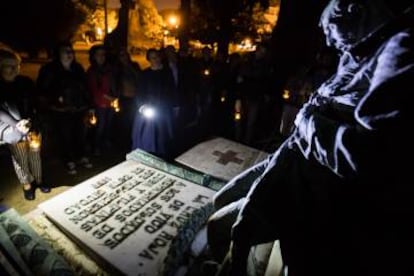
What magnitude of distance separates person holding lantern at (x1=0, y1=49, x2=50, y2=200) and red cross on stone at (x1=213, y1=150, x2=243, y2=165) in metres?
2.58

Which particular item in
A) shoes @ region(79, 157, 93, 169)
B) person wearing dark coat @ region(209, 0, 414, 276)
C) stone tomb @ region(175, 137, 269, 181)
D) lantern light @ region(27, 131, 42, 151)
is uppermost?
person wearing dark coat @ region(209, 0, 414, 276)

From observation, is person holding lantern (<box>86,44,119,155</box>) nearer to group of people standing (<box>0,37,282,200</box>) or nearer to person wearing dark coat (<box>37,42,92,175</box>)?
group of people standing (<box>0,37,282,200</box>)

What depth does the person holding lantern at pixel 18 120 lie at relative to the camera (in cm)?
387

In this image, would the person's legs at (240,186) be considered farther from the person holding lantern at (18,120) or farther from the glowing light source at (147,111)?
the glowing light source at (147,111)

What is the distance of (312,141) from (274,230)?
1.95 ft

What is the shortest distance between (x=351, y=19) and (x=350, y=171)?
2.63 feet

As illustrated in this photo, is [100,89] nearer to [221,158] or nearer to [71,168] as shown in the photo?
[71,168]

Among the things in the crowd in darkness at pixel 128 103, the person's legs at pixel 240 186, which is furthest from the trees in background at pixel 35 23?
the person's legs at pixel 240 186

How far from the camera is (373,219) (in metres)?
1.56

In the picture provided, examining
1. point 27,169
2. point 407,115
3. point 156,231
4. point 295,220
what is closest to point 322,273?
point 295,220

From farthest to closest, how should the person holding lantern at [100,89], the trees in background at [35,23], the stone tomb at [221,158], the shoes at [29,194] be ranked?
the trees in background at [35,23] < the person holding lantern at [100,89] < the stone tomb at [221,158] < the shoes at [29,194]

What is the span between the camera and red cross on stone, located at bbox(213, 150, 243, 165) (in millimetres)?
4758

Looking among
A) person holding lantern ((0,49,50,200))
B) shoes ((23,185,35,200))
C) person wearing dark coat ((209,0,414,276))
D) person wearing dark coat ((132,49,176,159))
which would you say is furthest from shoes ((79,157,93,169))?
person wearing dark coat ((209,0,414,276))

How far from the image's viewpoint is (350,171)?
1393 mm
